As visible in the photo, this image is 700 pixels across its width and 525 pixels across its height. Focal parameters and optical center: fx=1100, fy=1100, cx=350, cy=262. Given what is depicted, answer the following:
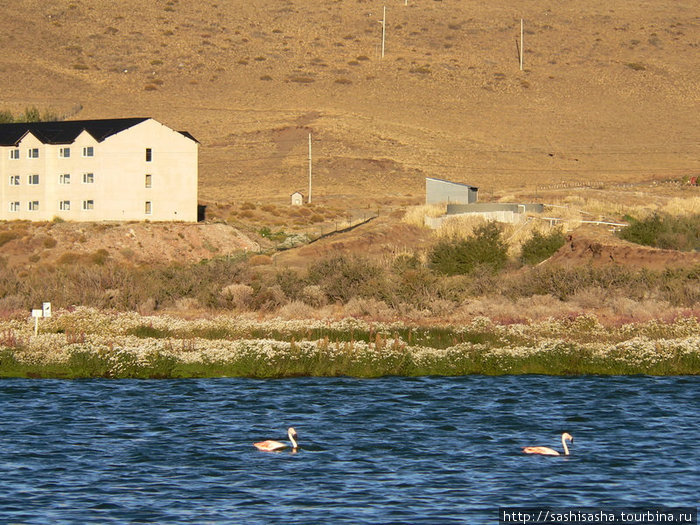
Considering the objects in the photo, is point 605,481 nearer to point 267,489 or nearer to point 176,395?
point 267,489

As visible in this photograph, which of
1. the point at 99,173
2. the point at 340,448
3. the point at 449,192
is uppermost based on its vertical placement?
the point at 99,173

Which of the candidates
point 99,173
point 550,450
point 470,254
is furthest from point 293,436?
point 99,173

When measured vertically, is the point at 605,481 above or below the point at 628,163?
below

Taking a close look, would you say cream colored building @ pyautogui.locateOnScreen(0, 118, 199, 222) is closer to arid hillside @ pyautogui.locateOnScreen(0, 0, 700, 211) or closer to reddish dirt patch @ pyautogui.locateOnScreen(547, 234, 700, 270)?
arid hillside @ pyautogui.locateOnScreen(0, 0, 700, 211)

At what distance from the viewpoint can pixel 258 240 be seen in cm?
7638

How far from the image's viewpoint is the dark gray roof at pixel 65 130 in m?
75.8

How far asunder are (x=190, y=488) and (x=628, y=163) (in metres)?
97.4

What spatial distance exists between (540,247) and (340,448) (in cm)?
3389

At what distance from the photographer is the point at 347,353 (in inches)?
1164

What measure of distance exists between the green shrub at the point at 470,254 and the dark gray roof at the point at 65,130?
3124 cm

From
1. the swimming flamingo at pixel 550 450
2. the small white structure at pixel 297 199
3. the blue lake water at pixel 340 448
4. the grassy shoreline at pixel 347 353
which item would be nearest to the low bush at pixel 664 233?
the grassy shoreline at pixel 347 353

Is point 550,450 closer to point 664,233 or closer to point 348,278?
point 348,278

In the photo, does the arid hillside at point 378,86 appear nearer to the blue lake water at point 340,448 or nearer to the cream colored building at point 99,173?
the cream colored building at point 99,173

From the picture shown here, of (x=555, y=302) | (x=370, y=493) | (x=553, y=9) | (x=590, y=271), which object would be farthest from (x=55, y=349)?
(x=553, y=9)
